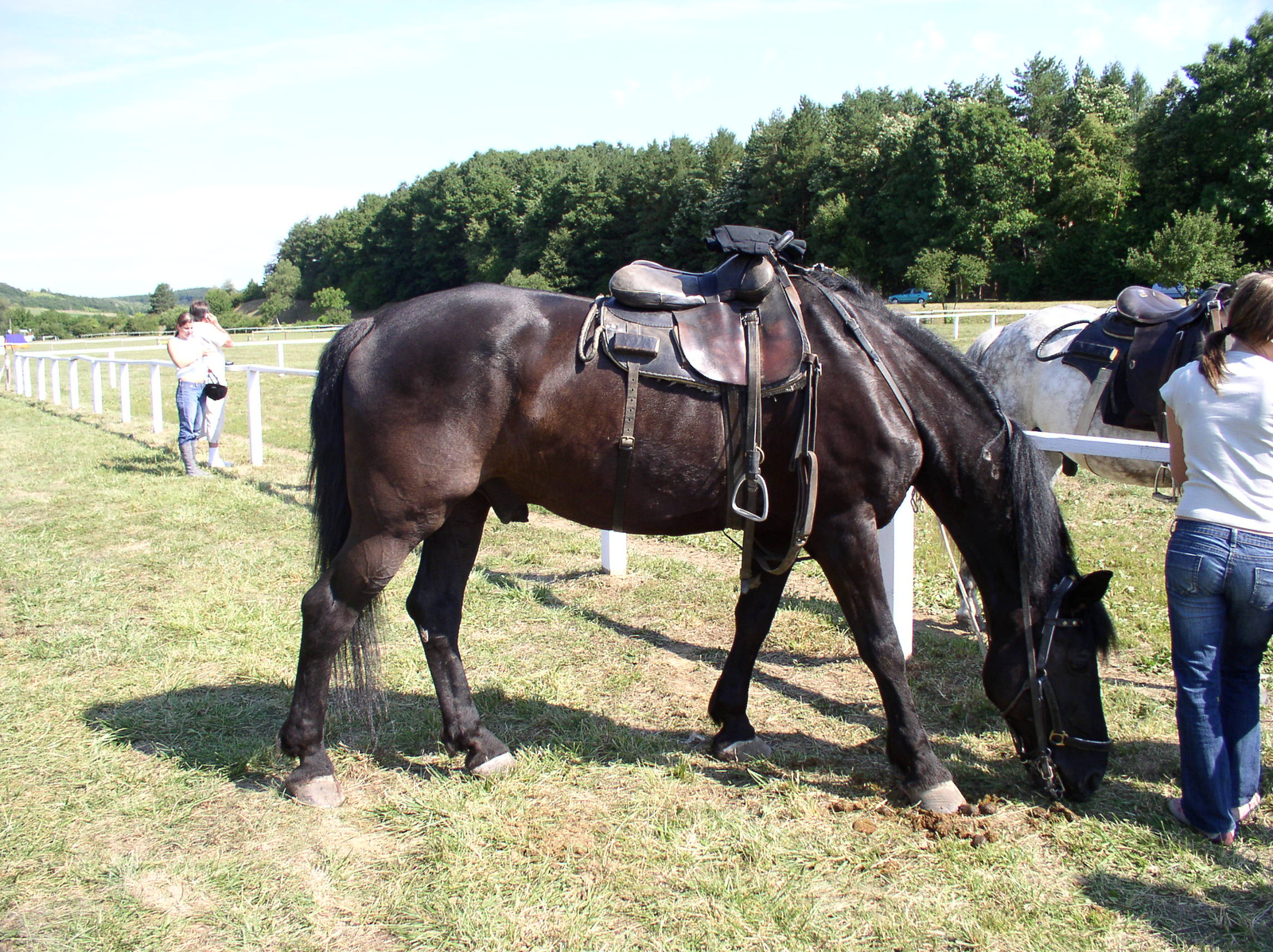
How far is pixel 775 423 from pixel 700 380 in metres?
0.33

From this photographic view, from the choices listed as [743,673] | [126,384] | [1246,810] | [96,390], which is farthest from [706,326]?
[96,390]

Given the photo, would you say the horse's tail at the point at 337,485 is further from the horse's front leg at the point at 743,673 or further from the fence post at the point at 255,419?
the fence post at the point at 255,419

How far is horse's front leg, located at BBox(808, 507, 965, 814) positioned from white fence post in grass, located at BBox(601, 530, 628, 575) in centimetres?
297

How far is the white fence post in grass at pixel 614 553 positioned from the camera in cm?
610

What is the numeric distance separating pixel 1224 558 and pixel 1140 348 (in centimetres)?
214

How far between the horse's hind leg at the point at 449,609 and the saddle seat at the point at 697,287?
106 centimetres

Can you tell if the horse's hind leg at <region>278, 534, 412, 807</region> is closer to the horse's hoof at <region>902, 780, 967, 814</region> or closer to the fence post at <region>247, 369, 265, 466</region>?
the horse's hoof at <region>902, 780, 967, 814</region>

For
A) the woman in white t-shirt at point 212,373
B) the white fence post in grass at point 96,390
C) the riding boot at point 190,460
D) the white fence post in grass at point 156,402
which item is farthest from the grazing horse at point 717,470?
the white fence post in grass at point 96,390

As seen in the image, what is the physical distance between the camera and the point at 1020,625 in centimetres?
327

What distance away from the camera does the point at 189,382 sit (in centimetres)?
1006

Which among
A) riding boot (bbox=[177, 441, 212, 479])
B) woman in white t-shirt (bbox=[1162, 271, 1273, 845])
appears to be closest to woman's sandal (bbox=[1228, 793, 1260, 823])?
woman in white t-shirt (bbox=[1162, 271, 1273, 845])

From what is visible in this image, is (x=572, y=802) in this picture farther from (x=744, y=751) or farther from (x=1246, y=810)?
(x=1246, y=810)

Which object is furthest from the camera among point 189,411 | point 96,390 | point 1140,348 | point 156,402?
point 96,390

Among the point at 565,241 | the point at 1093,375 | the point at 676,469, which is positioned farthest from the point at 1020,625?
the point at 565,241
